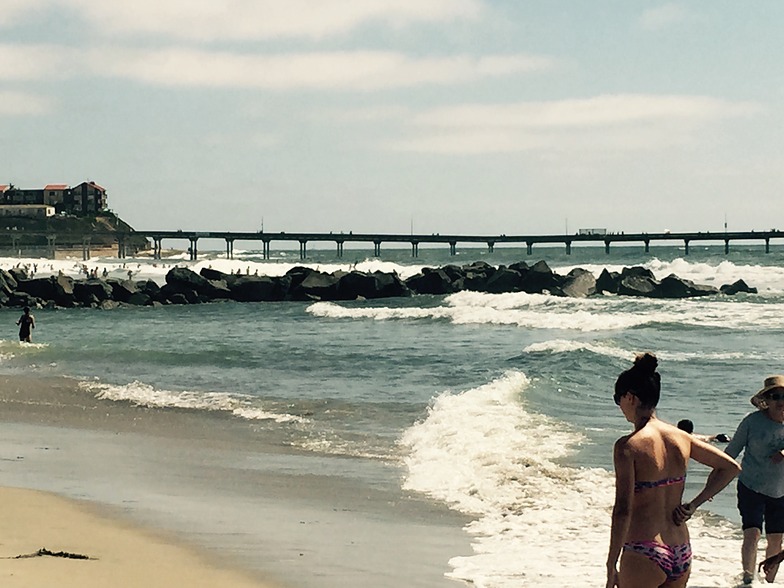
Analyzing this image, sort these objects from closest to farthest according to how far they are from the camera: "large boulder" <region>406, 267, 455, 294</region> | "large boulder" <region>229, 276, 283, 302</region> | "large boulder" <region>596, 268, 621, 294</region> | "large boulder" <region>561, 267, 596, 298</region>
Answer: "large boulder" <region>561, 267, 596, 298</region> < "large boulder" <region>596, 268, 621, 294</region> < "large boulder" <region>229, 276, 283, 302</region> < "large boulder" <region>406, 267, 455, 294</region>

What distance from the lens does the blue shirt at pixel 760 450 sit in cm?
635

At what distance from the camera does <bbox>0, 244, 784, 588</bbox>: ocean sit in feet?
27.0

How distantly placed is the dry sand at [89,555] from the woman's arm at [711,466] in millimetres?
3189

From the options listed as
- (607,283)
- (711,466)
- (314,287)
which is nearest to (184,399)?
(711,466)

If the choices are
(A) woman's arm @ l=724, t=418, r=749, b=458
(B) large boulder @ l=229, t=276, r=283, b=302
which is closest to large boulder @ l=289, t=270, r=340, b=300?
(B) large boulder @ l=229, t=276, r=283, b=302

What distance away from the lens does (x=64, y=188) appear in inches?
6511

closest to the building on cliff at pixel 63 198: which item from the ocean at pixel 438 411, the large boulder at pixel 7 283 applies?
the large boulder at pixel 7 283

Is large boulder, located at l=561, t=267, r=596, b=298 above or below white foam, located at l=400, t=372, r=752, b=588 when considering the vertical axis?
above

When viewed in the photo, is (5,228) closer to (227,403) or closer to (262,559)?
(227,403)

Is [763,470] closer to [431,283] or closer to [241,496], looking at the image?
[241,496]

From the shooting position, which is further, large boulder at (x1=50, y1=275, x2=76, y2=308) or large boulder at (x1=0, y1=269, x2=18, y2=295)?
large boulder at (x1=0, y1=269, x2=18, y2=295)

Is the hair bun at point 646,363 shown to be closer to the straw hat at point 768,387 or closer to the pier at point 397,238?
the straw hat at point 768,387

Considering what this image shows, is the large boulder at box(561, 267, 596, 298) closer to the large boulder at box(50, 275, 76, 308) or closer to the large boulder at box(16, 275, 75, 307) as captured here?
the large boulder at box(50, 275, 76, 308)

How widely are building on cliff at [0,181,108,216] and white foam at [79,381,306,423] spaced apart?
147 m
